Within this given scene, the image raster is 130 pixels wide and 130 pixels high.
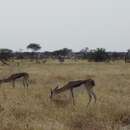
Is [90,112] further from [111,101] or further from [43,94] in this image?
[43,94]

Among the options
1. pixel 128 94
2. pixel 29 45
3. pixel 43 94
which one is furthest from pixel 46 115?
pixel 29 45

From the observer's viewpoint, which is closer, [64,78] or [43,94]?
[43,94]

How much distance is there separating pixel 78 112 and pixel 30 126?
2534mm

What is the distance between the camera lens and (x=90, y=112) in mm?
10180

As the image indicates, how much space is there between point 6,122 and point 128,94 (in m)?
6.79

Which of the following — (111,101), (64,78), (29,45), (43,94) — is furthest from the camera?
(29,45)

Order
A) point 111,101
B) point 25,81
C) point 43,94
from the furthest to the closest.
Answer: point 25,81 → point 43,94 → point 111,101

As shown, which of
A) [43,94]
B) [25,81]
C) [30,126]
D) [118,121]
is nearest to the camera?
[30,126]

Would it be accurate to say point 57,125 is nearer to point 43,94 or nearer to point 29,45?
point 43,94

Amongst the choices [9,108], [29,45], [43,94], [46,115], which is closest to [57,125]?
[46,115]

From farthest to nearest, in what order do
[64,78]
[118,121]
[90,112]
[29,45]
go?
[29,45] < [64,78] < [90,112] < [118,121]

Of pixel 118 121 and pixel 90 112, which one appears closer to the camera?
pixel 118 121

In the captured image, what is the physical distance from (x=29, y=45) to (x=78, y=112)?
68.0 m

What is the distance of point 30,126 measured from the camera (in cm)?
791
